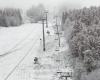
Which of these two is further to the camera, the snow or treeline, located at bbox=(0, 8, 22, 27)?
treeline, located at bbox=(0, 8, 22, 27)

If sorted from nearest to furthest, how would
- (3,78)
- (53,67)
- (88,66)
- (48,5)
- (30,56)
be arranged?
(88,66), (3,78), (53,67), (30,56), (48,5)

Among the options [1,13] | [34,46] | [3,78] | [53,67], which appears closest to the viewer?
[3,78]

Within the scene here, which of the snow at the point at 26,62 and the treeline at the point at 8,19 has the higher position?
the treeline at the point at 8,19

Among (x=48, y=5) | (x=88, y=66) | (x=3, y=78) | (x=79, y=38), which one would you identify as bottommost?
(x=3, y=78)

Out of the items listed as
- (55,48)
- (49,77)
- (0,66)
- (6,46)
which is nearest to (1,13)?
(6,46)

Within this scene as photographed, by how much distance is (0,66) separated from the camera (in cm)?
2778

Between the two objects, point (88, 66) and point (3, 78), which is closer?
point (88, 66)

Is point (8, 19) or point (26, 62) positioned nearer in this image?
point (26, 62)

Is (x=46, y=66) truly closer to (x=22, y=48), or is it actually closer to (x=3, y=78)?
(x=3, y=78)

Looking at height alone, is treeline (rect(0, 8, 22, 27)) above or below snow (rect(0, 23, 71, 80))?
above

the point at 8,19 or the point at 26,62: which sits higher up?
the point at 8,19

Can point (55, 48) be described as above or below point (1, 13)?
below

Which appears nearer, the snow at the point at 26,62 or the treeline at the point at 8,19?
the snow at the point at 26,62

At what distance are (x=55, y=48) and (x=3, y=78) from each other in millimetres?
15415
